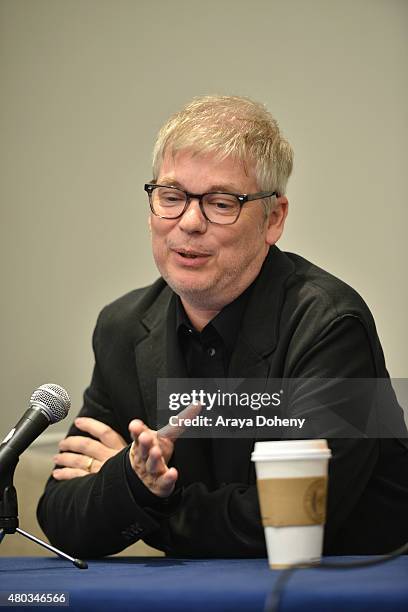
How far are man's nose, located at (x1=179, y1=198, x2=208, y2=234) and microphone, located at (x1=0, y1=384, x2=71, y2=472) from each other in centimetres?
54

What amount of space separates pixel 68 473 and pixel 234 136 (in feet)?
2.80

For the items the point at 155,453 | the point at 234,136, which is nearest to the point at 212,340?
the point at 234,136

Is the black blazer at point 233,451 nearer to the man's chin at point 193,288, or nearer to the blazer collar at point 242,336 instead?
the blazer collar at point 242,336

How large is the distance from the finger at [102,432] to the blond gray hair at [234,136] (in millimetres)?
604

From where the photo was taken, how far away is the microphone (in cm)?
156

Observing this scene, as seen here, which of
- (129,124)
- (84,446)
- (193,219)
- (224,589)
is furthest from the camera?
(129,124)

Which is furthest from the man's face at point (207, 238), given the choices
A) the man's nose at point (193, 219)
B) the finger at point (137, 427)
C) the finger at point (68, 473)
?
the finger at point (137, 427)

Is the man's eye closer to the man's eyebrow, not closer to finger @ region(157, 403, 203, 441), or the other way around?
the man's eyebrow

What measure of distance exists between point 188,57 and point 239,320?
854mm

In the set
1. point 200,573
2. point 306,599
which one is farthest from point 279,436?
point 306,599

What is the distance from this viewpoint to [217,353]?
214 cm

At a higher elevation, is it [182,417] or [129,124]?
[129,124]

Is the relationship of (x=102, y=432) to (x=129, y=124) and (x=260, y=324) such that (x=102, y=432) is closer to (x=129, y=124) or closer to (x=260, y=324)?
(x=260, y=324)

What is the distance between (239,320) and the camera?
A: 214cm
